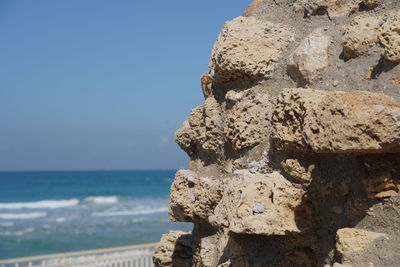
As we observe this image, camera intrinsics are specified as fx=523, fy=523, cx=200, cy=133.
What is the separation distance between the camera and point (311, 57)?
1.92 metres

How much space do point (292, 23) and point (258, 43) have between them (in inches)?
7.1

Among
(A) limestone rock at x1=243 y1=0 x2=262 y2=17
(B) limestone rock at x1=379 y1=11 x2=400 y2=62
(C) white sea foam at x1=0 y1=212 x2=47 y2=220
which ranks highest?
(C) white sea foam at x1=0 y1=212 x2=47 y2=220

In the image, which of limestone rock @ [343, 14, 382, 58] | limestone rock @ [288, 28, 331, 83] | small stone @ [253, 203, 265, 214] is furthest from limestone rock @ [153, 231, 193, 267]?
limestone rock @ [343, 14, 382, 58]

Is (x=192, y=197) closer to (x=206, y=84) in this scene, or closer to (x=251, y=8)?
(x=206, y=84)

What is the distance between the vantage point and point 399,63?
163cm

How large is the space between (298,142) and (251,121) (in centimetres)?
38

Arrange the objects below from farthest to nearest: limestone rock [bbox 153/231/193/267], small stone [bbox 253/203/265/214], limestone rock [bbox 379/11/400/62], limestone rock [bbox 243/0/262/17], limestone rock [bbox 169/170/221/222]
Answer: limestone rock [bbox 153/231/193/267], limestone rock [bbox 243/0/262/17], limestone rock [bbox 169/170/221/222], small stone [bbox 253/203/265/214], limestone rock [bbox 379/11/400/62]

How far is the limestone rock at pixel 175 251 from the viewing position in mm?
2520

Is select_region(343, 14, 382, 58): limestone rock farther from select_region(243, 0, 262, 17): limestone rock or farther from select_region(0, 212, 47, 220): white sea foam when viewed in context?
select_region(0, 212, 47, 220): white sea foam

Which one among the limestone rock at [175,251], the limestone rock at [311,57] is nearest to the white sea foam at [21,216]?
the limestone rock at [175,251]

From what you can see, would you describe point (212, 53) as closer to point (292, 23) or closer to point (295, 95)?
point (292, 23)

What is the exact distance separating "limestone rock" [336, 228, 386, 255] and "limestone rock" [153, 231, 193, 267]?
1064 millimetres

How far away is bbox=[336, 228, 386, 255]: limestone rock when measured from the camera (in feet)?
4.98

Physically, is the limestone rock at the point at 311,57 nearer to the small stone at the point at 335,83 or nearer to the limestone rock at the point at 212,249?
the small stone at the point at 335,83
